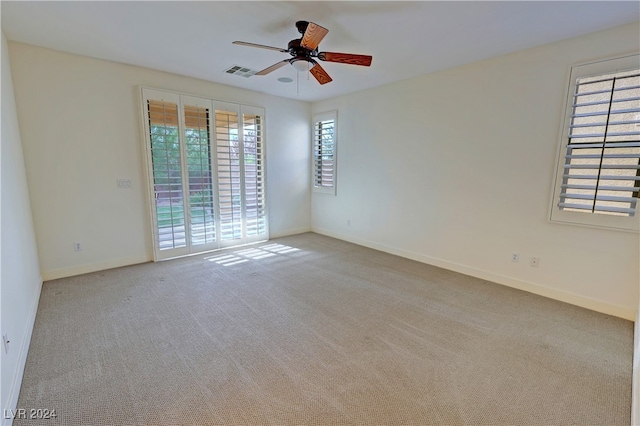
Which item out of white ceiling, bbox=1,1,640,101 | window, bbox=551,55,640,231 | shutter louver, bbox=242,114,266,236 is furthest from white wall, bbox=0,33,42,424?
window, bbox=551,55,640,231

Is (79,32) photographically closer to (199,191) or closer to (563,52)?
(199,191)

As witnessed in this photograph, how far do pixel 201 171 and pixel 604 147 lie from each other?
4.68 meters

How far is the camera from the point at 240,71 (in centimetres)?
379

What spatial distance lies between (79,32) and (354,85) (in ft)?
10.8

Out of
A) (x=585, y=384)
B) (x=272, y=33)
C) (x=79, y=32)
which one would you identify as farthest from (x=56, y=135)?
(x=585, y=384)

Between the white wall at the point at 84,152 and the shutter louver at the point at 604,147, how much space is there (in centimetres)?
454

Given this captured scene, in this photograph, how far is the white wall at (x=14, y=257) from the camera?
5.61 feet

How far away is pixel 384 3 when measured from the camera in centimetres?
222

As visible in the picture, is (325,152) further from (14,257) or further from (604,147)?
(14,257)

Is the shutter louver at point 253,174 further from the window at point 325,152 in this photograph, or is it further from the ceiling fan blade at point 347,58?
the ceiling fan blade at point 347,58

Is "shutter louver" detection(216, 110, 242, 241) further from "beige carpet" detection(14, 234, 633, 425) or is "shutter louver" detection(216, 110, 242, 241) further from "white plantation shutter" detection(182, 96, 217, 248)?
"beige carpet" detection(14, 234, 633, 425)

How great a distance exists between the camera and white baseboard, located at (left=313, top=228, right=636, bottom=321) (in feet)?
8.87

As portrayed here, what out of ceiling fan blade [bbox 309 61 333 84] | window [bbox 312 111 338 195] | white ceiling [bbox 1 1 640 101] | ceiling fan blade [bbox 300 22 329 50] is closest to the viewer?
ceiling fan blade [bbox 300 22 329 50]

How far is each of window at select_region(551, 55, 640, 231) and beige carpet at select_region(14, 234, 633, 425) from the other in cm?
100
